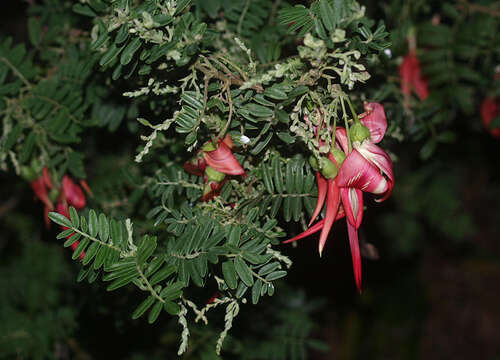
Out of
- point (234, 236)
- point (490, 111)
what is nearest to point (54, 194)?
point (234, 236)

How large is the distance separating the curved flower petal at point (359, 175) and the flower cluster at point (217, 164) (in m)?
0.11

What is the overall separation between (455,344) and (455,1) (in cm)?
184

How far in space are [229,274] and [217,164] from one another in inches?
4.7

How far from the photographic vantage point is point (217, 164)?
558mm

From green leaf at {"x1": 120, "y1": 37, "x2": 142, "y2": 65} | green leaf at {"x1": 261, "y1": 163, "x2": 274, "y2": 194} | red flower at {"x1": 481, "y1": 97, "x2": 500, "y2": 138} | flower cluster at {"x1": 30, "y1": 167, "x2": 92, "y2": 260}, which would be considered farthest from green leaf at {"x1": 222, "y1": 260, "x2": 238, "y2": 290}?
red flower at {"x1": 481, "y1": 97, "x2": 500, "y2": 138}

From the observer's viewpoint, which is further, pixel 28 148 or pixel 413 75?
pixel 413 75

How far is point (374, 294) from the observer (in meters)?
2.01

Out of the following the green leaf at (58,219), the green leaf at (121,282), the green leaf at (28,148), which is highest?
the green leaf at (58,219)

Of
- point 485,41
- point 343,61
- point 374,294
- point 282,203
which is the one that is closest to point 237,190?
point 282,203

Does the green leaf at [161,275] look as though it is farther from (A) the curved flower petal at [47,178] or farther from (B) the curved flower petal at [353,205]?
(A) the curved flower petal at [47,178]

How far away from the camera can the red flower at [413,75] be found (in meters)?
0.96

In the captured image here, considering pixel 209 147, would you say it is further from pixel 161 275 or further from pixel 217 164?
pixel 161 275

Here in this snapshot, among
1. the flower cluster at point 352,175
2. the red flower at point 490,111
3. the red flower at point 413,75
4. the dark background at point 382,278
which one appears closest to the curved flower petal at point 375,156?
the flower cluster at point 352,175

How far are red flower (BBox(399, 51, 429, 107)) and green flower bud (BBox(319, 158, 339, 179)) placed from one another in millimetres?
479
